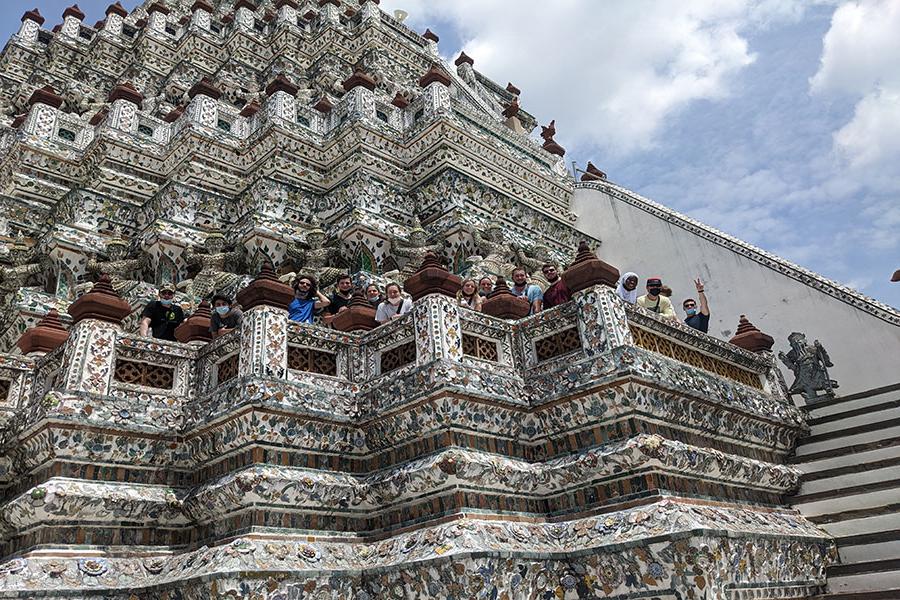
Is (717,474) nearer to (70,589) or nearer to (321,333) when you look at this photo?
(321,333)

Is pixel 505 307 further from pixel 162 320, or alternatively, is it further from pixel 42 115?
pixel 42 115

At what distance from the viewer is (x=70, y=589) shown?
5.25 metres

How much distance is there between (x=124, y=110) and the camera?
567 inches

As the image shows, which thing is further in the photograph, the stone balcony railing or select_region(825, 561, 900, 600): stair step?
select_region(825, 561, 900, 600): stair step

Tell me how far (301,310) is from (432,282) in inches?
78.2

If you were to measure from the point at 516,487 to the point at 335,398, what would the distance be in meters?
1.81

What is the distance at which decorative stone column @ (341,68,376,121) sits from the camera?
575 inches

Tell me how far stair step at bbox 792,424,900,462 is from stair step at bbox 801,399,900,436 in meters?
0.13

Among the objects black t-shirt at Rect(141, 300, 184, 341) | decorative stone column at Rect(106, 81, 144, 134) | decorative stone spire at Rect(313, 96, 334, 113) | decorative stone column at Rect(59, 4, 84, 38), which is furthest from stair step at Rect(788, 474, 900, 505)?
decorative stone column at Rect(59, 4, 84, 38)

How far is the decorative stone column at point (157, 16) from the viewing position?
2235 cm

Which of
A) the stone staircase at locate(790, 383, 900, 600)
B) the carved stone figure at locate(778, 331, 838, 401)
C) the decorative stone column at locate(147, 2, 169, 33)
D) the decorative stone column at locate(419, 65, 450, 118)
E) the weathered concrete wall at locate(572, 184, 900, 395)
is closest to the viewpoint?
the stone staircase at locate(790, 383, 900, 600)

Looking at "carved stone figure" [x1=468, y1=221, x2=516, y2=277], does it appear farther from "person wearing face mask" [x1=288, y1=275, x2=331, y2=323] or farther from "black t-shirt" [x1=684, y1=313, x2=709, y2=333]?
"person wearing face mask" [x1=288, y1=275, x2=331, y2=323]

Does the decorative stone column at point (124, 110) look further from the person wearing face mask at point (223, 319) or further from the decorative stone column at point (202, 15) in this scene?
the person wearing face mask at point (223, 319)

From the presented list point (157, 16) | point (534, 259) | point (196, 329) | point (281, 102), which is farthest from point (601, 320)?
point (157, 16)
